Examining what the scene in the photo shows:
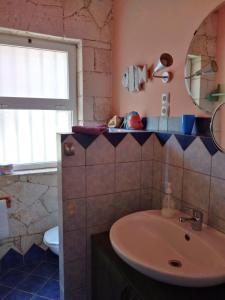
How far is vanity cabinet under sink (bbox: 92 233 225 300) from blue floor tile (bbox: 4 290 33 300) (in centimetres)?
76

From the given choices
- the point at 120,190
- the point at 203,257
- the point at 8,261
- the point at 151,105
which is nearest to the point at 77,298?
the point at 120,190

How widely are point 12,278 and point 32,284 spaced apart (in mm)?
202

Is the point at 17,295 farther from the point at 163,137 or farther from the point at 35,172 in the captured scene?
the point at 163,137

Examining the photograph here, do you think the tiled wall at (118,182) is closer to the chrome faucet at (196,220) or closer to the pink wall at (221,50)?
the chrome faucet at (196,220)

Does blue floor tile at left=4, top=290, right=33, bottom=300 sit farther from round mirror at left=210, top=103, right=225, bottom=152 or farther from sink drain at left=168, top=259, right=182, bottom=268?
round mirror at left=210, top=103, right=225, bottom=152

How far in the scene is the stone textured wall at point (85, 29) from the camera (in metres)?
2.00

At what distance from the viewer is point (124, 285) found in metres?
1.01

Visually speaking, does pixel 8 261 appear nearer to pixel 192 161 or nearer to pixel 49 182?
pixel 49 182

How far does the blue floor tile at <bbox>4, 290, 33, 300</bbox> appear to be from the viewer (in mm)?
1840

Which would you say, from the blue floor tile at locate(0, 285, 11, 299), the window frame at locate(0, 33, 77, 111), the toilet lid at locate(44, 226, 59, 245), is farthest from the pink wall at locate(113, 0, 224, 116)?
the blue floor tile at locate(0, 285, 11, 299)

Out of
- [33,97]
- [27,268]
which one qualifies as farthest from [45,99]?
[27,268]

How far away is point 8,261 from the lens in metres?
2.16

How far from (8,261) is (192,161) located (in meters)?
1.86

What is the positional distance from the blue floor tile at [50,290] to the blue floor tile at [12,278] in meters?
0.24
